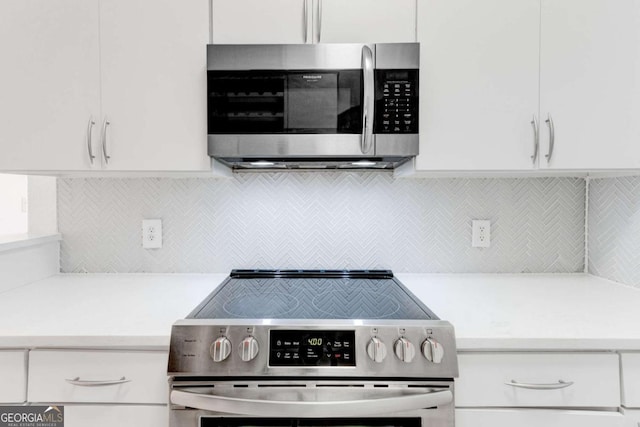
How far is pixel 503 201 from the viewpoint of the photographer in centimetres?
171

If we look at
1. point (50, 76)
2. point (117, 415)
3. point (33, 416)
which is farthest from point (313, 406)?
point (50, 76)

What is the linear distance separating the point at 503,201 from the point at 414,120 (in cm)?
67

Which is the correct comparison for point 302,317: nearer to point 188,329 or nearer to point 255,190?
point 188,329

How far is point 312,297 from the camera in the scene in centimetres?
133

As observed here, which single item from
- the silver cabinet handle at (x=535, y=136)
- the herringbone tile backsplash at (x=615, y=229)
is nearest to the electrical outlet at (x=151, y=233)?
the silver cabinet handle at (x=535, y=136)

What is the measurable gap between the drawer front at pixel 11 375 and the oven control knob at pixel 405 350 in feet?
3.17

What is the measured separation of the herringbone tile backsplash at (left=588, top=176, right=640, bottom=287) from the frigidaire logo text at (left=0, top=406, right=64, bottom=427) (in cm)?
193

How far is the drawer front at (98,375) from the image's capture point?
1045mm

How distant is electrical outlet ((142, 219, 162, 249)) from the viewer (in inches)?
66.6

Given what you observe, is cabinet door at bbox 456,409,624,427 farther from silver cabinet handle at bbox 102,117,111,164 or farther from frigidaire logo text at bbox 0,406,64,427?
silver cabinet handle at bbox 102,117,111,164

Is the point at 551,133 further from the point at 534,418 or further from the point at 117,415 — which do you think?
the point at 117,415

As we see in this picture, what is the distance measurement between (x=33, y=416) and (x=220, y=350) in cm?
53

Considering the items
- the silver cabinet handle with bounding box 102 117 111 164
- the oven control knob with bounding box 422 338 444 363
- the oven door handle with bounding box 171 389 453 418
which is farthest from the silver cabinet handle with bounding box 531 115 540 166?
the silver cabinet handle with bounding box 102 117 111 164

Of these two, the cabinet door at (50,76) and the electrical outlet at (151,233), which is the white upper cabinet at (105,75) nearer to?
the cabinet door at (50,76)
